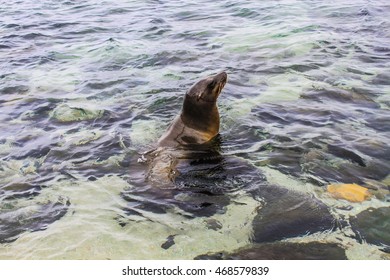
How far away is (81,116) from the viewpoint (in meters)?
8.23

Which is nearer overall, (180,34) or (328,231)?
(328,231)

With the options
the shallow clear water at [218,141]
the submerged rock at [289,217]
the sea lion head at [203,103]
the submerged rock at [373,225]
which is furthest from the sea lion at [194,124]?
the submerged rock at [373,225]

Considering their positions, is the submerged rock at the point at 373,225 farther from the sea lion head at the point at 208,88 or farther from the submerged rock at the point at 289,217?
the sea lion head at the point at 208,88

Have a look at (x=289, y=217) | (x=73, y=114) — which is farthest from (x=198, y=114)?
(x=73, y=114)

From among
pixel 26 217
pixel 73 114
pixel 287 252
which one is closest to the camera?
pixel 287 252

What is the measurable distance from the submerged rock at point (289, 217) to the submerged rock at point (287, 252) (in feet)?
0.54

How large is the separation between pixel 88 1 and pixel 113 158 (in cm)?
1377

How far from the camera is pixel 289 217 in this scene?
4973 mm

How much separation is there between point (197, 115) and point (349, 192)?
234 cm

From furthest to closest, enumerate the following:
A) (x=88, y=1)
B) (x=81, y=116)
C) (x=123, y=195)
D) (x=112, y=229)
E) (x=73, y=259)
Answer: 1. (x=88, y=1)
2. (x=81, y=116)
3. (x=123, y=195)
4. (x=112, y=229)
5. (x=73, y=259)

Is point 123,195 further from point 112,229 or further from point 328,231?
point 328,231

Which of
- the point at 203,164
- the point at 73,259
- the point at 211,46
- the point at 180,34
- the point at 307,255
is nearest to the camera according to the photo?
the point at 307,255

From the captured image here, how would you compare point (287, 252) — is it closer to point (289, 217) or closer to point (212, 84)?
point (289, 217)
